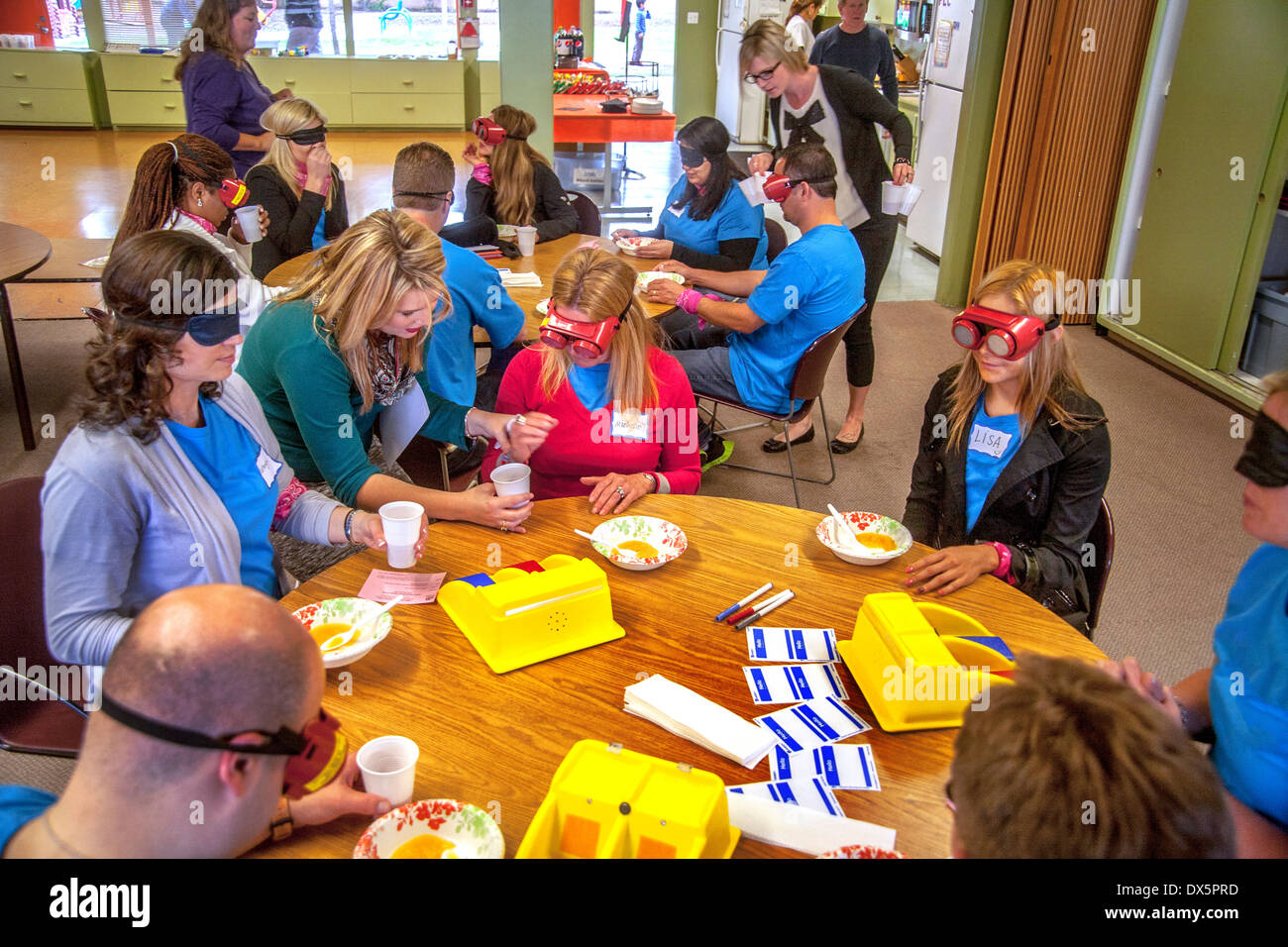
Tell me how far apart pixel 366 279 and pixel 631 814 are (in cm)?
165

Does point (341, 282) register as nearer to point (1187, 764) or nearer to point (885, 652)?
point (885, 652)

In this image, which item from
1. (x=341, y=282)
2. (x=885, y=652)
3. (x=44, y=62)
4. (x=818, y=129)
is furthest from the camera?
(x=44, y=62)

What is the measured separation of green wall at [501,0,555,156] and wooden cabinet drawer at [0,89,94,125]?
27.4 ft

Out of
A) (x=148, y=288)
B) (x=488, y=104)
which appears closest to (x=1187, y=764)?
(x=148, y=288)

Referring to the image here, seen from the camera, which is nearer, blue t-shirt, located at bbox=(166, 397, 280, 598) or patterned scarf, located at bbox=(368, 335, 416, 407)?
blue t-shirt, located at bbox=(166, 397, 280, 598)

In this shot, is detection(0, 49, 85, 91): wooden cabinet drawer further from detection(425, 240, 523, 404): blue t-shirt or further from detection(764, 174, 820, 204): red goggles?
detection(764, 174, 820, 204): red goggles

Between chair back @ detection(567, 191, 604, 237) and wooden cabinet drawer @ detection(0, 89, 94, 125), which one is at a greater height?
wooden cabinet drawer @ detection(0, 89, 94, 125)

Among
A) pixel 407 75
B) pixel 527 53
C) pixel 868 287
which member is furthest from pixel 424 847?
pixel 407 75

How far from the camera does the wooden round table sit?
1.53m

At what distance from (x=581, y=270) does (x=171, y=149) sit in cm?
167

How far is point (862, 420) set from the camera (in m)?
5.09

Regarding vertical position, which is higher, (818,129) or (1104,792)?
(818,129)

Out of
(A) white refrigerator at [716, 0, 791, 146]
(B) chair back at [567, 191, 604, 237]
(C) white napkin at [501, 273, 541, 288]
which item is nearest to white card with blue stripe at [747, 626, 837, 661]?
(C) white napkin at [501, 273, 541, 288]

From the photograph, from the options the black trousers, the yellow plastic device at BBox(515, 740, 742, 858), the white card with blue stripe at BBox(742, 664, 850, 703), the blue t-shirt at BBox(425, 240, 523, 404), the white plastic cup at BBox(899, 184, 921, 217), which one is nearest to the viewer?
the yellow plastic device at BBox(515, 740, 742, 858)
